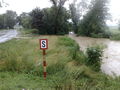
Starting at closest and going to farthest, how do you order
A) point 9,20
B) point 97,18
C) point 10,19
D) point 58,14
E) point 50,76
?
1. point 50,76
2. point 58,14
3. point 97,18
4. point 10,19
5. point 9,20

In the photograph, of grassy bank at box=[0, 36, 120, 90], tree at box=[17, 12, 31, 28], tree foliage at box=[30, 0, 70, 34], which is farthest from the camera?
tree at box=[17, 12, 31, 28]

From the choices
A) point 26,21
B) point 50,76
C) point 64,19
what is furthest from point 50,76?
point 26,21

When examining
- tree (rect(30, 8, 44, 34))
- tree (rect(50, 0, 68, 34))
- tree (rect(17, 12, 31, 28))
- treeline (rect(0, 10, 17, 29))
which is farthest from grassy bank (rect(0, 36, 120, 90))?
treeline (rect(0, 10, 17, 29))

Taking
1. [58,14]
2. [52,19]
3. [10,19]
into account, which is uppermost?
[10,19]

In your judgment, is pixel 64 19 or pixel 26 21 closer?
pixel 64 19

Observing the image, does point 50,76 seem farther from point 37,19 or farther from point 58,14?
→ point 37,19

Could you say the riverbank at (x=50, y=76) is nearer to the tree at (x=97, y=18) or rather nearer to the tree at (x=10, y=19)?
the tree at (x=97, y=18)

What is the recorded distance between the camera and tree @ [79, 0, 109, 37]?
35125 mm

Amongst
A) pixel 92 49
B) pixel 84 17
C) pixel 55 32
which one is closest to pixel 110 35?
pixel 84 17

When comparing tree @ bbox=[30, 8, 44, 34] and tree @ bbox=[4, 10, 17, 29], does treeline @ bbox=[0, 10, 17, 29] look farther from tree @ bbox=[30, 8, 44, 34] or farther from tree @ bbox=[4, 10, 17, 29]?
tree @ bbox=[30, 8, 44, 34]

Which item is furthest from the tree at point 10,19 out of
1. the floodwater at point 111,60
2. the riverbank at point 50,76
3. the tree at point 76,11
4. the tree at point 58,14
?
the riverbank at point 50,76

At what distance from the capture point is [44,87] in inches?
197

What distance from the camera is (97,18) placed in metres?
35.7

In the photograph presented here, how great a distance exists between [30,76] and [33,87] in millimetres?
1123
